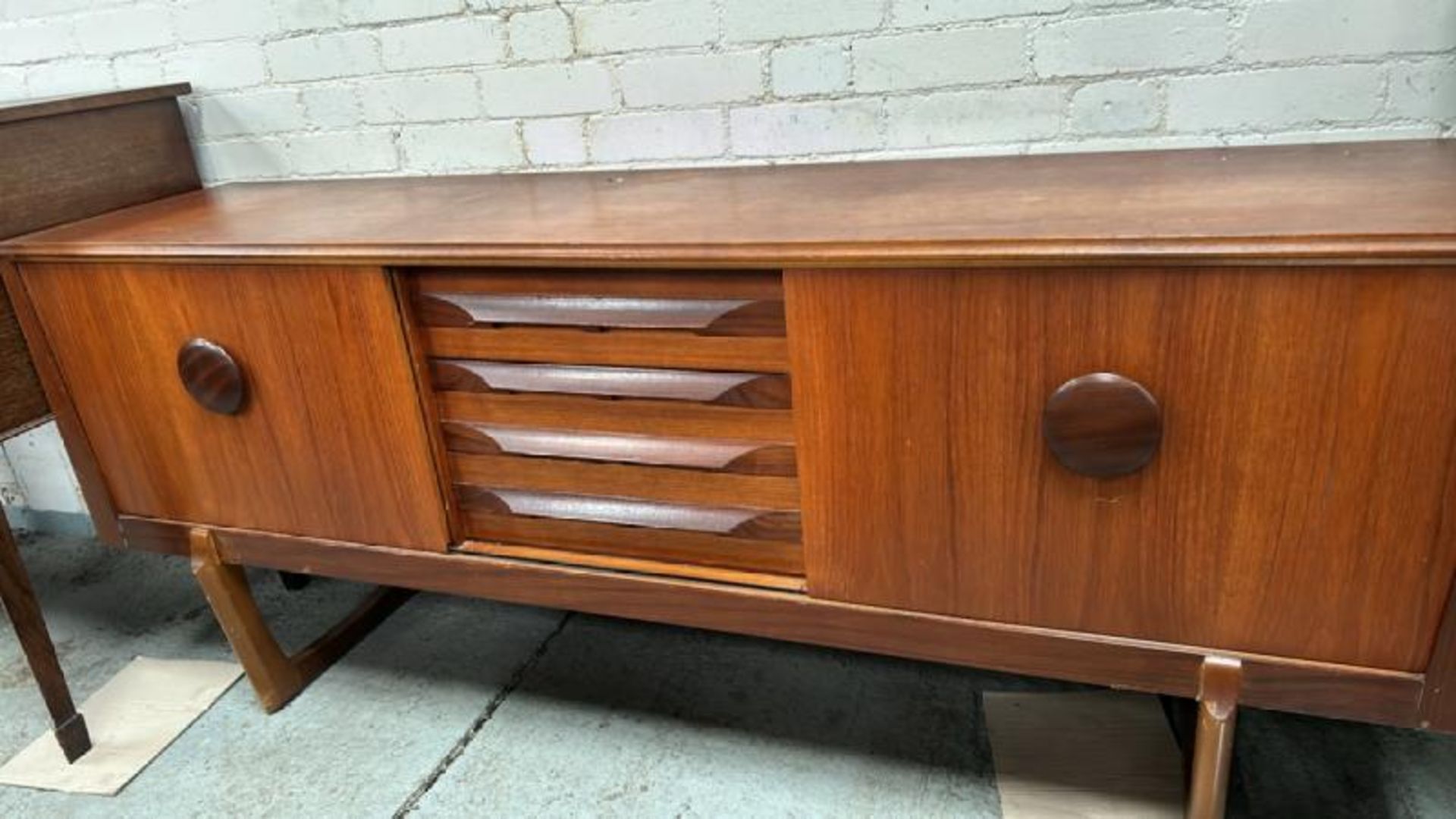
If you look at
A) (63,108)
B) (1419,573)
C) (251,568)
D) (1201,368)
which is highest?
(63,108)

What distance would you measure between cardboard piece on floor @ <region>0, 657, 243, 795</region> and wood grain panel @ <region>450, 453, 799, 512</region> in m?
0.73

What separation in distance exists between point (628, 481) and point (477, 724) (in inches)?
22.9

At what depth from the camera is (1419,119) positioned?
1216 millimetres

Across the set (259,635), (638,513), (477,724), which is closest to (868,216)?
(638,513)

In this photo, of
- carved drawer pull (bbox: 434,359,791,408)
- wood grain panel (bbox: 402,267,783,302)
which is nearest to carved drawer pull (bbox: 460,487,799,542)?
carved drawer pull (bbox: 434,359,791,408)

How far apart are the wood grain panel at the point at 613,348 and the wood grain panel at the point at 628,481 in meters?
0.13

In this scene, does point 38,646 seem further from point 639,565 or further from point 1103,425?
point 1103,425

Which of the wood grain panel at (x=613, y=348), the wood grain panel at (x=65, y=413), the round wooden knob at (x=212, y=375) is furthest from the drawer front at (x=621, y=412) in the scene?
the wood grain panel at (x=65, y=413)

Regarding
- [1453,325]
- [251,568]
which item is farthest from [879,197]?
[251,568]

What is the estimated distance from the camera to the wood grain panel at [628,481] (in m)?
1.08

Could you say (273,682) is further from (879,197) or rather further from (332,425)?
(879,197)

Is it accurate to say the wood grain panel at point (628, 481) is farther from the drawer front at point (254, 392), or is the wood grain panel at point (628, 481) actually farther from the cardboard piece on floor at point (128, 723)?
the cardboard piece on floor at point (128, 723)

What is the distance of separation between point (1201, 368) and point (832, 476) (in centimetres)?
36

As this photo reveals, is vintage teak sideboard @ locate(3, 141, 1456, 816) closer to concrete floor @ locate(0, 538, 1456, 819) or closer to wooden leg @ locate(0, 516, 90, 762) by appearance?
wooden leg @ locate(0, 516, 90, 762)
